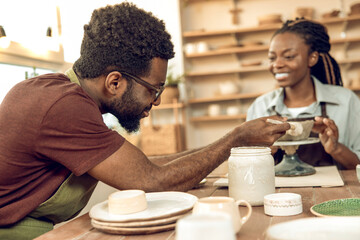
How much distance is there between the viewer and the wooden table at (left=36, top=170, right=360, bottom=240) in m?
0.92

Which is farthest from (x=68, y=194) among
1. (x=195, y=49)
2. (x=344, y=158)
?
(x=195, y=49)

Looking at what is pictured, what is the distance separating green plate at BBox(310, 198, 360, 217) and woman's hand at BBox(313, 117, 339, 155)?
80cm

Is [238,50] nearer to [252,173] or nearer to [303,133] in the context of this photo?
[303,133]

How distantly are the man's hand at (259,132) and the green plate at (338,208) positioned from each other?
1.47ft

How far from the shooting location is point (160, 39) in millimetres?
1459

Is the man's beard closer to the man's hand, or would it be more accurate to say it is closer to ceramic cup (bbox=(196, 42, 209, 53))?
the man's hand

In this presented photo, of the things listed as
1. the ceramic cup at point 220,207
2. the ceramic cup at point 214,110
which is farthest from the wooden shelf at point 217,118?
the ceramic cup at point 220,207

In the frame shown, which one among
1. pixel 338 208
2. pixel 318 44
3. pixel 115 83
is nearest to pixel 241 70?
pixel 318 44

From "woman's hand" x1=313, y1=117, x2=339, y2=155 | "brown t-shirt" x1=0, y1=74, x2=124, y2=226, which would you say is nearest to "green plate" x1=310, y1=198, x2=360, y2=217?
"brown t-shirt" x1=0, y1=74, x2=124, y2=226

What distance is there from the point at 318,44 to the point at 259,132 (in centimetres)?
127

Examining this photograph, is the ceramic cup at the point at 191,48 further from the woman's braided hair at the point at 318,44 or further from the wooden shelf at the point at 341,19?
the woman's braided hair at the point at 318,44

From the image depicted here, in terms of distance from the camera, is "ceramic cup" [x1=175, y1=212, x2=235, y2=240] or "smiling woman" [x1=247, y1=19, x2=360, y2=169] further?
"smiling woman" [x1=247, y1=19, x2=360, y2=169]

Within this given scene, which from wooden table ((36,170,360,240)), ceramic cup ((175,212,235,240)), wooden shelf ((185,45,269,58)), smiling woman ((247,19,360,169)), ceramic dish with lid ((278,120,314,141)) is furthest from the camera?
wooden shelf ((185,45,269,58))

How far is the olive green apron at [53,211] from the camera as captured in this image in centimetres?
121
